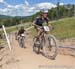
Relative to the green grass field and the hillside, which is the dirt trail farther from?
the hillside

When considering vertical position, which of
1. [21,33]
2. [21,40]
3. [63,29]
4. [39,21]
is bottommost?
[21,40]

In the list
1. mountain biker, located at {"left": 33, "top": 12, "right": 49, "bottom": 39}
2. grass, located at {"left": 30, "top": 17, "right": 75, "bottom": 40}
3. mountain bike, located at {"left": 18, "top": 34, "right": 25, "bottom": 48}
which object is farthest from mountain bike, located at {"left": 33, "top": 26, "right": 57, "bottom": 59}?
mountain bike, located at {"left": 18, "top": 34, "right": 25, "bottom": 48}

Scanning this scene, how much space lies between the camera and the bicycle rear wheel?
9.81 meters

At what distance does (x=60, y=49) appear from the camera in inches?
428

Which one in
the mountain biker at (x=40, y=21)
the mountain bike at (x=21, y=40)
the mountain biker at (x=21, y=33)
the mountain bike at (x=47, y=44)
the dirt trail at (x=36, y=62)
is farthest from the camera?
the mountain bike at (x=21, y=40)

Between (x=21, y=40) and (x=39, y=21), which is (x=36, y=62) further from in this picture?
(x=21, y=40)

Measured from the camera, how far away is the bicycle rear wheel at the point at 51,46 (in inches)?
386

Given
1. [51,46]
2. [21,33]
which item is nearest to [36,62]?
[51,46]

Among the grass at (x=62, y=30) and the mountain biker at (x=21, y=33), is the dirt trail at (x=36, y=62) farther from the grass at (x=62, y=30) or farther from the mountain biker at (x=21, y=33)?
the mountain biker at (x=21, y=33)

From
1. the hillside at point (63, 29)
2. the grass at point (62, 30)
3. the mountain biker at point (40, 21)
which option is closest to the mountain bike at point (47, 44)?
the mountain biker at point (40, 21)

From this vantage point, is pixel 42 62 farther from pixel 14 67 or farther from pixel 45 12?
pixel 45 12

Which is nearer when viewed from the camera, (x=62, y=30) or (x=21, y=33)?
(x=21, y=33)

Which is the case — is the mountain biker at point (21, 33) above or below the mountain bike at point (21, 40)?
above

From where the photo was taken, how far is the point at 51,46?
392 inches
